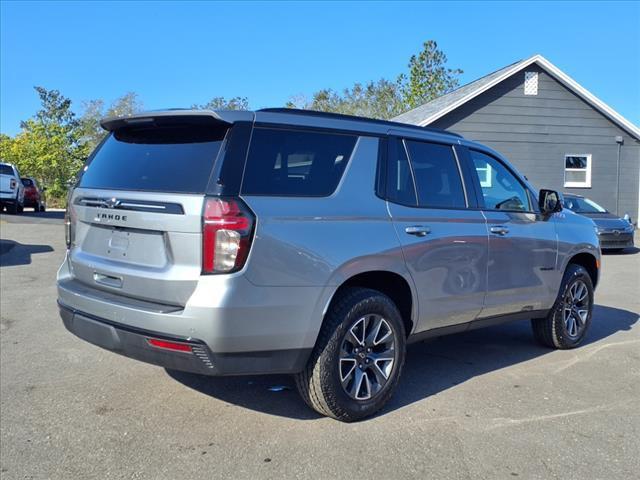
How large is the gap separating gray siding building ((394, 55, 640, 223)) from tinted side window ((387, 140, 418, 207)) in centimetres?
1519

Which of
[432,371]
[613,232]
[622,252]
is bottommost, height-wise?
[622,252]

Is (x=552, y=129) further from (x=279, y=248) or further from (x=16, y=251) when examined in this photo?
(x=279, y=248)

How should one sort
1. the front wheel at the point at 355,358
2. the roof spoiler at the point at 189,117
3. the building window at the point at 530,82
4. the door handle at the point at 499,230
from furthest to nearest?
the building window at the point at 530,82 → the door handle at the point at 499,230 → the front wheel at the point at 355,358 → the roof spoiler at the point at 189,117

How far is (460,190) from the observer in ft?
16.1

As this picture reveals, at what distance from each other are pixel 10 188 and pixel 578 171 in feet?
66.9

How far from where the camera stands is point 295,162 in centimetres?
380

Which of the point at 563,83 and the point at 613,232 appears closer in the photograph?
the point at 613,232

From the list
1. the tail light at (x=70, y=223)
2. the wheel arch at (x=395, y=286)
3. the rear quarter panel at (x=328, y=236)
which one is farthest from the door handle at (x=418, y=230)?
the tail light at (x=70, y=223)

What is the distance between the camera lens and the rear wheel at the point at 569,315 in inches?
229

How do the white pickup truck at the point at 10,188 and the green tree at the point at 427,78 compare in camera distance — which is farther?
the green tree at the point at 427,78

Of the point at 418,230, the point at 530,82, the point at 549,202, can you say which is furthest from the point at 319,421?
the point at 530,82

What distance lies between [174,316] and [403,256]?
163cm

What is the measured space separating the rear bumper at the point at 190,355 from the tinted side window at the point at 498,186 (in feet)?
Answer: 7.87

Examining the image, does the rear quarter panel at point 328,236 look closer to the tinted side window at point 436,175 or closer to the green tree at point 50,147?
the tinted side window at point 436,175
